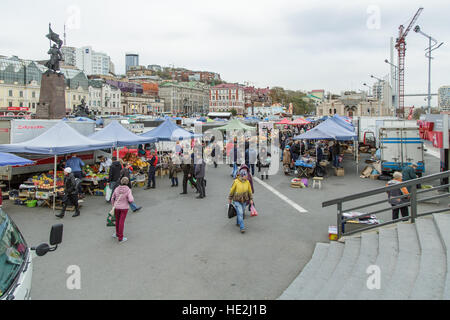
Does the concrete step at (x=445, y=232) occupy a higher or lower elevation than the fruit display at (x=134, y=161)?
lower

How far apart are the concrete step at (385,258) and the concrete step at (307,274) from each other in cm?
100

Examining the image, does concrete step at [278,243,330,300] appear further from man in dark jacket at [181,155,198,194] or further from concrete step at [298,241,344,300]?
man in dark jacket at [181,155,198,194]

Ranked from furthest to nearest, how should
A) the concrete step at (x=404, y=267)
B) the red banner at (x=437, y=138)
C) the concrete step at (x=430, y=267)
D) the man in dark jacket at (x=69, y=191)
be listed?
1. the red banner at (x=437, y=138)
2. the man in dark jacket at (x=69, y=191)
3. the concrete step at (x=404, y=267)
4. the concrete step at (x=430, y=267)

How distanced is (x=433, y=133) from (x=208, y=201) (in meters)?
8.61

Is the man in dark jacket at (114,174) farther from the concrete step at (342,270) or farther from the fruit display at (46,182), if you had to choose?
the concrete step at (342,270)

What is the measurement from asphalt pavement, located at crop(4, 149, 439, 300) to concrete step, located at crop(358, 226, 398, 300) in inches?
54.4

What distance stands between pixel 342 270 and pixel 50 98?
72.2 ft

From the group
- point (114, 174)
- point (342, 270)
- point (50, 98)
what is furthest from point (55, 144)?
point (50, 98)

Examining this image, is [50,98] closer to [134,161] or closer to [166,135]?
[134,161]

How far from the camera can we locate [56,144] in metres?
10.8

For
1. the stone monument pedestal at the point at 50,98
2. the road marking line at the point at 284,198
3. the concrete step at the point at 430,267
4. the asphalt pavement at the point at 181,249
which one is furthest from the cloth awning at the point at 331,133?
the stone monument pedestal at the point at 50,98

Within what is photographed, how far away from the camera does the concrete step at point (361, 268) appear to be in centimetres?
451

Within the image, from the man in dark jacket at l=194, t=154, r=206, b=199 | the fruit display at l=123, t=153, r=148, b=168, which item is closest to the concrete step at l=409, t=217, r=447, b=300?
the man in dark jacket at l=194, t=154, r=206, b=199

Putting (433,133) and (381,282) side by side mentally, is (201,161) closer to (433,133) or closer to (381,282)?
(381,282)
